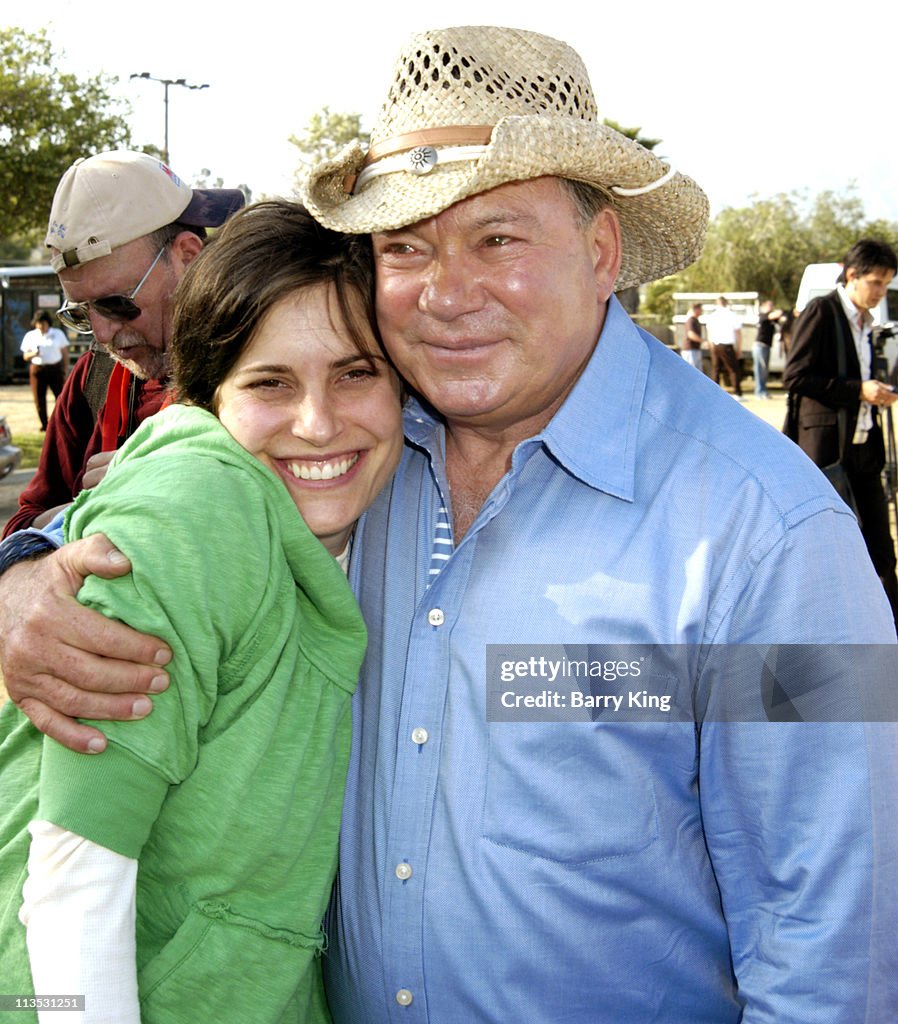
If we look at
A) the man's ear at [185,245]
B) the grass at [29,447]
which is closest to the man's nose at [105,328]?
the man's ear at [185,245]

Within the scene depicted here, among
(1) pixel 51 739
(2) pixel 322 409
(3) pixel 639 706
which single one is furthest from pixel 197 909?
(2) pixel 322 409

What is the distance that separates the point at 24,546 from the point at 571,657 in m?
1.17

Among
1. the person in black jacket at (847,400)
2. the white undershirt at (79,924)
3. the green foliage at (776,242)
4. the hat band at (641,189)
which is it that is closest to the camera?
the white undershirt at (79,924)

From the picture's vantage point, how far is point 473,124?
1989 millimetres

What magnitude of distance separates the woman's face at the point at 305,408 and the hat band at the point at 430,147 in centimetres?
28

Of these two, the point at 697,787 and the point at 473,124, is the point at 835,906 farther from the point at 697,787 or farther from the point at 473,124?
the point at 473,124

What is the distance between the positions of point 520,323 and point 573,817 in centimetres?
88

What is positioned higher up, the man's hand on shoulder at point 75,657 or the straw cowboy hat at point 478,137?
the straw cowboy hat at point 478,137

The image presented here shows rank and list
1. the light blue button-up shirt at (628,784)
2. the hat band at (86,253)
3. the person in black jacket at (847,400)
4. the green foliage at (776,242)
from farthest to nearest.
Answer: the green foliage at (776,242), the person in black jacket at (847,400), the hat band at (86,253), the light blue button-up shirt at (628,784)

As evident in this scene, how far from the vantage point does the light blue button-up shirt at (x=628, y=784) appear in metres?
1.66

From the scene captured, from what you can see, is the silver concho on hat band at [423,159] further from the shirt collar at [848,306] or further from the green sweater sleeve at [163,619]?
the shirt collar at [848,306]

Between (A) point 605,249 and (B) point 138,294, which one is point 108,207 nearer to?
(B) point 138,294

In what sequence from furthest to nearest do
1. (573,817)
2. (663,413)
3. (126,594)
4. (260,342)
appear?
(260,342) → (663,413) → (573,817) → (126,594)

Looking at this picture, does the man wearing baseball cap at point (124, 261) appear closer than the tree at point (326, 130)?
Yes
